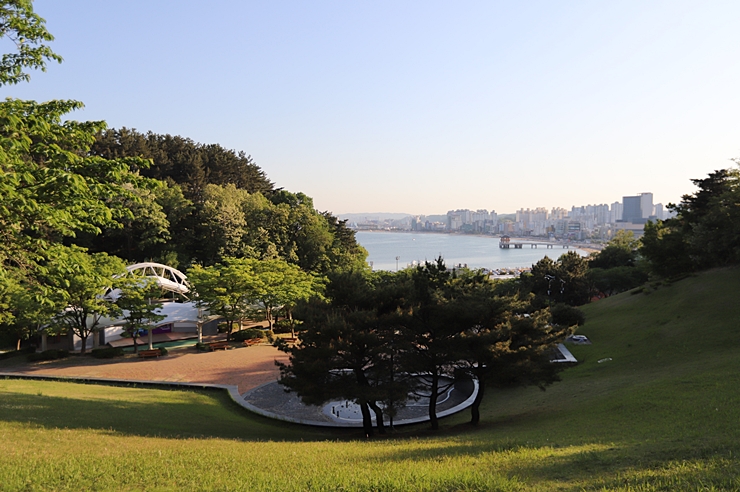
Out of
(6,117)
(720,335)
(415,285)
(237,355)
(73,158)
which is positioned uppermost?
(6,117)

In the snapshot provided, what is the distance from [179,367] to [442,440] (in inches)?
624

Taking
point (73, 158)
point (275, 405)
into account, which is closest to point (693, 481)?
point (73, 158)

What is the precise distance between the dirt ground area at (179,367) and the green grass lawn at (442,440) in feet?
8.25

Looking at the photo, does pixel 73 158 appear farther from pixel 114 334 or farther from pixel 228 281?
pixel 114 334

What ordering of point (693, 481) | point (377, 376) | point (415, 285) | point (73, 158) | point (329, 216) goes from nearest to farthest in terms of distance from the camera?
1. point (693, 481)
2. point (73, 158)
3. point (377, 376)
4. point (415, 285)
5. point (329, 216)

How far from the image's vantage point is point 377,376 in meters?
14.1

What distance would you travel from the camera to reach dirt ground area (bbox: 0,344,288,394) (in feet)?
69.6

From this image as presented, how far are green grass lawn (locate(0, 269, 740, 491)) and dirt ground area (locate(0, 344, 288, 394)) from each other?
2514 mm

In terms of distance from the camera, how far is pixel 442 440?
11.5 meters

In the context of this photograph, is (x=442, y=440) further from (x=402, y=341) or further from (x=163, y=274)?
(x=163, y=274)

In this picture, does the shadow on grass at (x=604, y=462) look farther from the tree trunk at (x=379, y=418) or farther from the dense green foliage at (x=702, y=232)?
the dense green foliage at (x=702, y=232)

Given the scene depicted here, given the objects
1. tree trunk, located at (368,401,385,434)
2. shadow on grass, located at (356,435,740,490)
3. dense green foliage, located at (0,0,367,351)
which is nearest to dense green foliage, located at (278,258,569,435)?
tree trunk, located at (368,401,385,434)

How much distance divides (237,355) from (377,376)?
46.9ft

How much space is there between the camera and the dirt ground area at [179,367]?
2120cm
